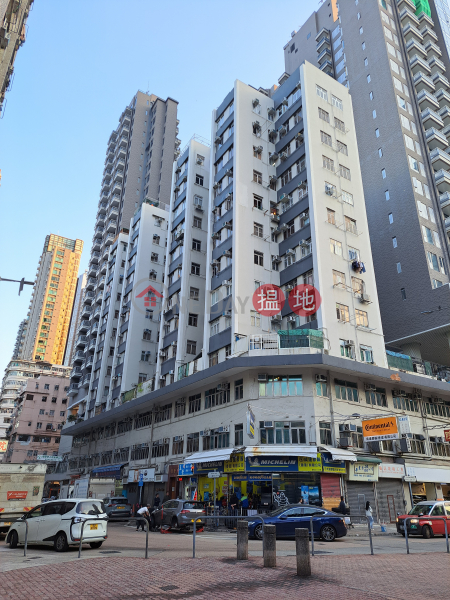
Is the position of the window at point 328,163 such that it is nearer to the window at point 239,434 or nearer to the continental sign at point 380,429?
the continental sign at point 380,429

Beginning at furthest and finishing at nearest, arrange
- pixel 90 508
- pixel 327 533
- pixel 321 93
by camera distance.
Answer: pixel 321 93
pixel 327 533
pixel 90 508

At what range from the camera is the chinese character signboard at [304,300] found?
110 ft

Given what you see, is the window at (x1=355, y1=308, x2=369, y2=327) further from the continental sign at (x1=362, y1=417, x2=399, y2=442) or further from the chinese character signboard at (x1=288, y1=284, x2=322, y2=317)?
the continental sign at (x1=362, y1=417, x2=399, y2=442)

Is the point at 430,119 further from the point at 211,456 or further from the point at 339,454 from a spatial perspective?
the point at 211,456

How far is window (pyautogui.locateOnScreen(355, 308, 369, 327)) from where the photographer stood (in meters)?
35.0

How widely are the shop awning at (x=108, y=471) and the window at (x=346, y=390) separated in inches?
923

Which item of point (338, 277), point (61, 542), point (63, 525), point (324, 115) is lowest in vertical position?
point (61, 542)

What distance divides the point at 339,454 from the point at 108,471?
88.6 feet

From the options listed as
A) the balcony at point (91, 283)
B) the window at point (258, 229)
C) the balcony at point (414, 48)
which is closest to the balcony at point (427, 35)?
the balcony at point (414, 48)

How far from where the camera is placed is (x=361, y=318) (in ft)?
116

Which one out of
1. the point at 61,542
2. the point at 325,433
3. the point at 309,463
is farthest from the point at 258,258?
the point at 61,542

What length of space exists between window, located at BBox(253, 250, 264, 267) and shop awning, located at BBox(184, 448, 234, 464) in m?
15.6

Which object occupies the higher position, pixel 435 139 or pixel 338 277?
pixel 435 139

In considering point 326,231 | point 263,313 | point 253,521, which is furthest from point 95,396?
point 253,521
